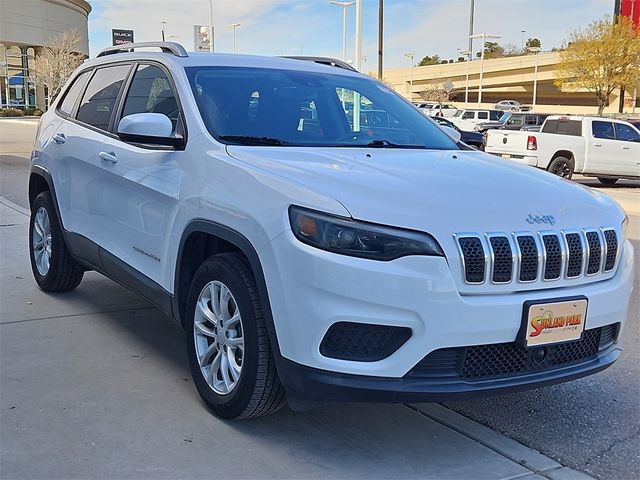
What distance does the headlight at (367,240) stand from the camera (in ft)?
9.89

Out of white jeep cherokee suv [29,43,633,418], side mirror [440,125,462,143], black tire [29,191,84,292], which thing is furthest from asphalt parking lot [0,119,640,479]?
side mirror [440,125,462,143]

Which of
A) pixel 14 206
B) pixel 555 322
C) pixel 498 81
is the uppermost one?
pixel 498 81

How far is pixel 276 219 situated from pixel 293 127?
1271 millimetres

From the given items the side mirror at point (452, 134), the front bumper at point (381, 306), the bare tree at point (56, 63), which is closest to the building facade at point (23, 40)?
the bare tree at point (56, 63)

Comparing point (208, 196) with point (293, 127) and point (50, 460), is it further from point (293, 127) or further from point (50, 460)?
point (50, 460)

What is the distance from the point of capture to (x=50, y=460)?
3.29 meters

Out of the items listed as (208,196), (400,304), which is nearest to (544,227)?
(400,304)

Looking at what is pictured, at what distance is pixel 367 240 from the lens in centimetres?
303

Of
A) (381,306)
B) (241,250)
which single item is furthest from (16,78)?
(381,306)

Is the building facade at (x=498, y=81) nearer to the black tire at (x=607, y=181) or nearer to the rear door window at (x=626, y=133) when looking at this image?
the black tire at (x=607, y=181)

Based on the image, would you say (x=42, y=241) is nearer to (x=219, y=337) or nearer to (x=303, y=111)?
(x=303, y=111)

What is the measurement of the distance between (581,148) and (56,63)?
160 ft

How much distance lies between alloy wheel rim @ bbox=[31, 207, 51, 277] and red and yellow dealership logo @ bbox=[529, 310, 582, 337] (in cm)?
415

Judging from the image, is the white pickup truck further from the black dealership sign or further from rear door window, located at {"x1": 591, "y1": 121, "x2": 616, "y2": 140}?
the black dealership sign
